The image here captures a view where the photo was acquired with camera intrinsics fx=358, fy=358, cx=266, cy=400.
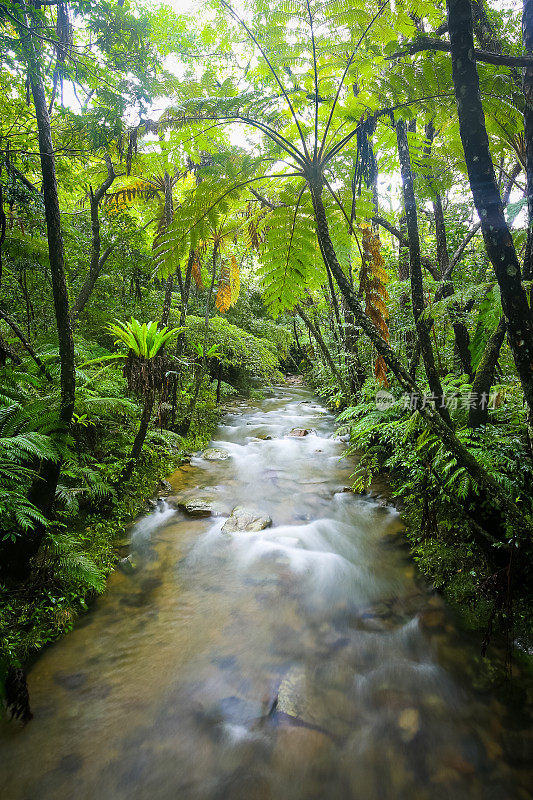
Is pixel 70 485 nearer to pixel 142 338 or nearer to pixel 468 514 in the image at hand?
pixel 142 338

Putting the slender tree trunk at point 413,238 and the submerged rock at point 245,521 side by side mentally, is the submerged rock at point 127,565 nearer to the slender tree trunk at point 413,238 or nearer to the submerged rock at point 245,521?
the submerged rock at point 245,521

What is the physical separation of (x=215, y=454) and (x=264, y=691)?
4.73 metres

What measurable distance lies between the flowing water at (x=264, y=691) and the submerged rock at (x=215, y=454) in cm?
271

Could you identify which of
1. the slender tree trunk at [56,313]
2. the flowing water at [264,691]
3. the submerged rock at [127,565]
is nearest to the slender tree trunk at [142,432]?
the flowing water at [264,691]

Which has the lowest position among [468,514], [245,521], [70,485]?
[245,521]

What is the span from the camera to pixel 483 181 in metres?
1.91

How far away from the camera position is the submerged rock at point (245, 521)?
4.35 m

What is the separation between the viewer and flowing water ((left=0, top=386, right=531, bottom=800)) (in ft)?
6.36

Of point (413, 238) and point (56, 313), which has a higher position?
point (413, 238)

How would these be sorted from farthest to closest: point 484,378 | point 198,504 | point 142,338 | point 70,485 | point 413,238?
point 198,504 → point 142,338 → point 70,485 → point 413,238 → point 484,378

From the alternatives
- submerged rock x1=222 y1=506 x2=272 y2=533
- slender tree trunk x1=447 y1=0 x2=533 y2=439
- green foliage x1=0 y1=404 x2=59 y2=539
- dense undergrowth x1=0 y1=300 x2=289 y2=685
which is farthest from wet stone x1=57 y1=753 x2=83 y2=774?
slender tree trunk x1=447 y1=0 x2=533 y2=439

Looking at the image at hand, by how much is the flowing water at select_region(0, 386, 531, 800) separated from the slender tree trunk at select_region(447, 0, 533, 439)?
2.24 meters

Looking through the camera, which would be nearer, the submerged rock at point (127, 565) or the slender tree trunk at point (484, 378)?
the slender tree trunk at point (484, 378)

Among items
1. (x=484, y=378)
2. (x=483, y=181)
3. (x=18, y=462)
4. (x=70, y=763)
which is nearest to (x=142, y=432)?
(x=18, y=462)
